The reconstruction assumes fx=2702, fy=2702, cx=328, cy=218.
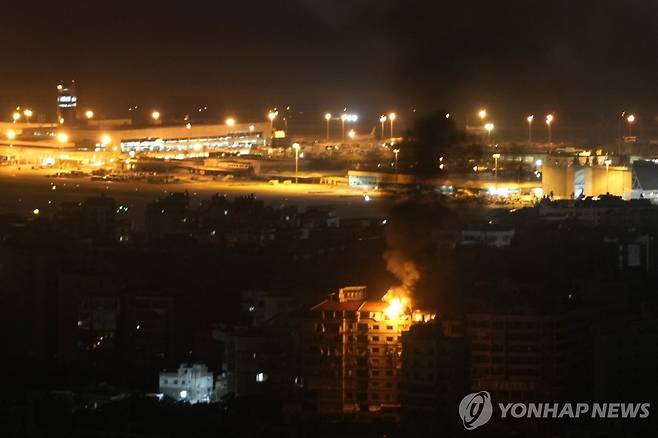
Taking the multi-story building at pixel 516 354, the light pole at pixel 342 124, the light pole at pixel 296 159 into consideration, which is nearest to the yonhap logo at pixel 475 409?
the multi-story building at pixel 516 354

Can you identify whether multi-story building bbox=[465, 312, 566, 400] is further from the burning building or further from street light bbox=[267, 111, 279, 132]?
street light bbox=[267, 111, 279, 132]

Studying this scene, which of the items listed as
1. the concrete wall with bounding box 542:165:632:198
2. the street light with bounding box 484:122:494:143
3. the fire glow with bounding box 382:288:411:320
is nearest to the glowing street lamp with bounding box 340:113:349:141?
the concrete wall with bounding box 542:165:632:198

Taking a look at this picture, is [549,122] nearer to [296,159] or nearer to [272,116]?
[296,159]

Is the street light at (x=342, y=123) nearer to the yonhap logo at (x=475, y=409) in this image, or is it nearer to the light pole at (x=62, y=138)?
the light pole at (x=62, y=138)

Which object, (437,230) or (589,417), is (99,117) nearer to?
(437,230)

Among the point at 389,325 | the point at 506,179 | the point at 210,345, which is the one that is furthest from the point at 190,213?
the point at 389,325
